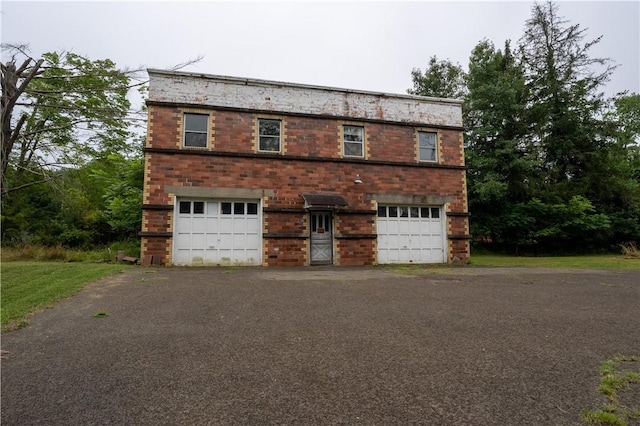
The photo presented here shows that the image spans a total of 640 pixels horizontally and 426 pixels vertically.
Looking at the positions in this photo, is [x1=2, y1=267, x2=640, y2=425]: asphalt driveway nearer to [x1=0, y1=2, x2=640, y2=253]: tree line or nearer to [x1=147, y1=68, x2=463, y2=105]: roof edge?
[x1=147, y1=68, x2=463, y2=105]: roof edge

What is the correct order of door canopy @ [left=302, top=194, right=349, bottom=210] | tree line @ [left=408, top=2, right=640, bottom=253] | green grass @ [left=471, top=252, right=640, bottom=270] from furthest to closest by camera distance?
tree line @ [left=408, top=2, right=640, bottom=253], green grass @ [left=471, top=252, right=640, bottom=270], door canopy @ [left=302, top=194, right=349, bottom=210]

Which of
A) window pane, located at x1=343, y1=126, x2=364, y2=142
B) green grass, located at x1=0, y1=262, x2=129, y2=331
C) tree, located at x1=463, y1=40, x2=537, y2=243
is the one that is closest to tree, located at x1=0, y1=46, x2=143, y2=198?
green grass, located at x1=0, y1=262, x2=129, y2=331

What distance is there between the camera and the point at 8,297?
20.6 feet

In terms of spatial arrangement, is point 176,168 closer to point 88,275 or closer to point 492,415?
point 88,275

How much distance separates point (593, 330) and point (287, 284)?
5367 mm

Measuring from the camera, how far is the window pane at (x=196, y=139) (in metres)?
12.9

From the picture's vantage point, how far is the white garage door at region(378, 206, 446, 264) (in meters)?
14.4

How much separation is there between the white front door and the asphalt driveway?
23.0ft

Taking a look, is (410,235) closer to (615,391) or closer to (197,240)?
(197,240)

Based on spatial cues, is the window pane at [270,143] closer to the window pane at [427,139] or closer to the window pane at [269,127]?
the window pane at [269,127]

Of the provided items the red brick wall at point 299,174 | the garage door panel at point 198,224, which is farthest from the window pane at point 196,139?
the garage door panel at point 198,224

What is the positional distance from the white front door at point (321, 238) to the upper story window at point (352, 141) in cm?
264

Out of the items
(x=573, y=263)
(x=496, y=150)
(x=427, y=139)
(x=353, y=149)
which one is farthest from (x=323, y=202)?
(x=496, y=150)

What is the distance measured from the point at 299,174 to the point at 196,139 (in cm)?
390
